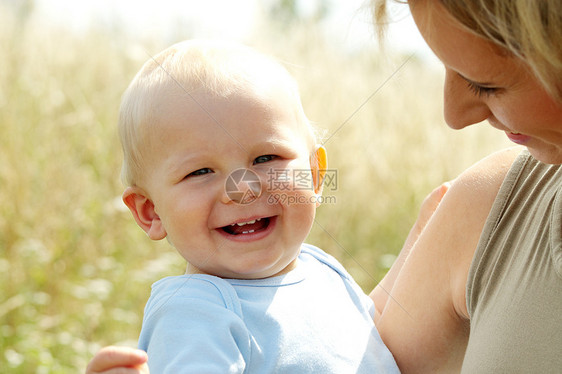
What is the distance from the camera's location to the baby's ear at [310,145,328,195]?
1.72 m

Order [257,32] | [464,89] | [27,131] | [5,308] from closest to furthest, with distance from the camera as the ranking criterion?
[464,89] < [5,308] < [27,131] < [257,32]

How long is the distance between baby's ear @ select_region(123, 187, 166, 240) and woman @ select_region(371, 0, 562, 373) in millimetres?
616

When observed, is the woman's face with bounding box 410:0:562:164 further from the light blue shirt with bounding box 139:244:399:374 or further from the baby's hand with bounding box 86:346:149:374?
the baby's hand with bounding box 86:346:149:374

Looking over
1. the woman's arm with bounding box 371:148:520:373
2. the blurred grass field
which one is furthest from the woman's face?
the blurred grass field

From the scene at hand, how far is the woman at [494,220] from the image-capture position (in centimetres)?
111

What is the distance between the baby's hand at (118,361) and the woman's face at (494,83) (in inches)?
28.9

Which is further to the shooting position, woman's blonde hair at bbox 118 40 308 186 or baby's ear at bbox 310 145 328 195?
baby's ear at bbox 310 145 328 195

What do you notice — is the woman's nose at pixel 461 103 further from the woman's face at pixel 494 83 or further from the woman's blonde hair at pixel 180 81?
the woman's blonde hair at pixel 180 81

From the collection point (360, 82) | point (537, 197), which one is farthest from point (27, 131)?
point (537, 197)

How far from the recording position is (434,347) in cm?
161

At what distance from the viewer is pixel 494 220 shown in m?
1.43

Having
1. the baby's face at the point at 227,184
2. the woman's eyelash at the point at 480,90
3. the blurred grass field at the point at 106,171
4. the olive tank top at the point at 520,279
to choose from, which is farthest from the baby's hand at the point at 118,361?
the blurred grass field at the point at 106,171

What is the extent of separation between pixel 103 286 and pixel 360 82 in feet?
6.78

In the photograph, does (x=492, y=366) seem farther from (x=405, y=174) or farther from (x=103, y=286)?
(x=405, y=174)
